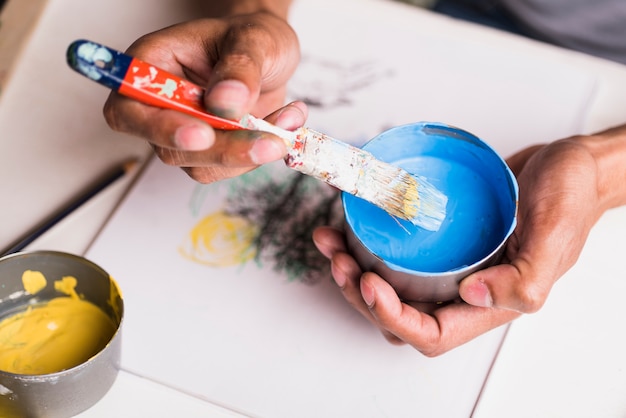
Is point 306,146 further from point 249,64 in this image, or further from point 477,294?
point 477,294

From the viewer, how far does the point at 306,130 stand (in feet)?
2.43

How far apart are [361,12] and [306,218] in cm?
43

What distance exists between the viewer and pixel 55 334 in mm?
830

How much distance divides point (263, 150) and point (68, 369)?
0.31 meters

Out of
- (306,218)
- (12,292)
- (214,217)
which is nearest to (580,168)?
(306,218)

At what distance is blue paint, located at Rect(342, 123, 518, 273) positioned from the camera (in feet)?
2.73

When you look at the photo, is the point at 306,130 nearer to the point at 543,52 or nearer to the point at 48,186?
A: the point at 48,186

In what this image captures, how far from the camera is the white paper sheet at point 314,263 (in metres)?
0.86

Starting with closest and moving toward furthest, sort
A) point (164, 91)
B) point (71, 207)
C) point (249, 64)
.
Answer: point (164, 91) → point (249, 64) → point (71, 207)

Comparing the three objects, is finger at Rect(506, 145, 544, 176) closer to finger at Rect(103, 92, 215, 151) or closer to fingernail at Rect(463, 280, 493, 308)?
fingernail at Rect(463, 280, 493, 308)

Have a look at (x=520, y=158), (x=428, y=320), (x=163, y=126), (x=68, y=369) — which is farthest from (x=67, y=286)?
(x=520, y=158)

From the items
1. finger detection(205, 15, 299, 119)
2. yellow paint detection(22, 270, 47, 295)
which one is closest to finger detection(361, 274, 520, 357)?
finger detection(205, 15, 299, 119)

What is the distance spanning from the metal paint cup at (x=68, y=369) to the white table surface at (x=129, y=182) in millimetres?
60

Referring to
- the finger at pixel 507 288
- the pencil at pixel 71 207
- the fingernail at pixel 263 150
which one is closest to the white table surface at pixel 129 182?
the pencil at pixel 71 207
